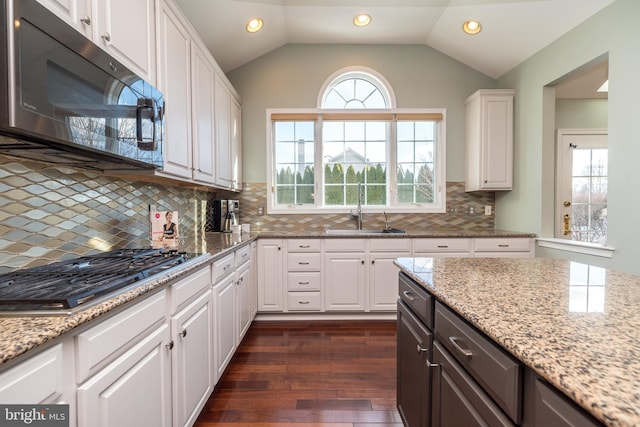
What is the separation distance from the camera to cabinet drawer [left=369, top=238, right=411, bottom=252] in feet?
10.2

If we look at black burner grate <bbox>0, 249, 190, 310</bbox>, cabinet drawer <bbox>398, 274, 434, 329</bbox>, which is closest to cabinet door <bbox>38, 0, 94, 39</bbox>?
black burner grate <bbox>0, 249, 190, 310</bbox>

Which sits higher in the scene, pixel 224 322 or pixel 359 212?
pixel 359 212

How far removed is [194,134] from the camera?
7.25 ft

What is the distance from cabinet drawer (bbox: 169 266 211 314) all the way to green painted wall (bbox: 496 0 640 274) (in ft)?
9.37

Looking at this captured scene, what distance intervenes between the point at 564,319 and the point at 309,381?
5.63 feet

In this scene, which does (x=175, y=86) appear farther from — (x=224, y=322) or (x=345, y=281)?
(x=345, y=281)

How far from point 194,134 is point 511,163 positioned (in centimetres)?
323

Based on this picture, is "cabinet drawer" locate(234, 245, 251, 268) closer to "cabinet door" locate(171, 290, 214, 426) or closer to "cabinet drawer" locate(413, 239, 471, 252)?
"cabinet door" locate(171, 290, 214, 426)

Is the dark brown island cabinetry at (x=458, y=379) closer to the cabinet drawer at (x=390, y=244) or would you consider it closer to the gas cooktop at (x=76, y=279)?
the gas cooktop at (x=76, y=279)

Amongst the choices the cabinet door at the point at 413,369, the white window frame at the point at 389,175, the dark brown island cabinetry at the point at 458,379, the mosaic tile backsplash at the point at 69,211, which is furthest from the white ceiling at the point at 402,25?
the cabinet door at the point at 413,369

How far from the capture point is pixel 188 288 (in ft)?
4.86

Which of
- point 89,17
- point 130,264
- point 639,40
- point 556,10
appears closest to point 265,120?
point 89,17

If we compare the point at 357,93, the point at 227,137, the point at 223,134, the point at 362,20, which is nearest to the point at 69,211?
the point at 223,134

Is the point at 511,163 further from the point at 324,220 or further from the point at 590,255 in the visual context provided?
the point at 324,220
